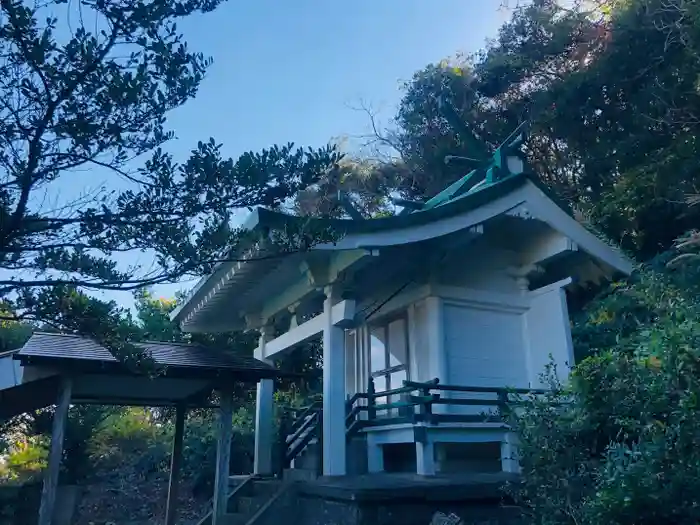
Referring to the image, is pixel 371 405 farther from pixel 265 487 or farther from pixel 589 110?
pixel 589 110

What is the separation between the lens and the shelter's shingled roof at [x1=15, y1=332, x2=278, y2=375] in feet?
18.9

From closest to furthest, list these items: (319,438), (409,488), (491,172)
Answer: (409,488)
(319,438)
(491,172)

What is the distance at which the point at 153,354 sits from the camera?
6574 mm

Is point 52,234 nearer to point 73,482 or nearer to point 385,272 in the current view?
point 385,272

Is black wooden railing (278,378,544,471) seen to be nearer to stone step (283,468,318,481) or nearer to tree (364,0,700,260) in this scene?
stone step (283,468,318,481)

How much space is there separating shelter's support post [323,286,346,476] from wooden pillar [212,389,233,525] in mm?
1146

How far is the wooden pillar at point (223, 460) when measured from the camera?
257 inches

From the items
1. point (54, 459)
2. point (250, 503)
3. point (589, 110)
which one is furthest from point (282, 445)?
point (589, 110)

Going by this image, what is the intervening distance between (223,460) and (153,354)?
4.87ft

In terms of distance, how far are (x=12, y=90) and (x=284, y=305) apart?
547cm

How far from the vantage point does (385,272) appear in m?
7.80

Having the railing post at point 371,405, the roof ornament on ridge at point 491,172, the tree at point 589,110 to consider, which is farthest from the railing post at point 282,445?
the tree at point 589,110

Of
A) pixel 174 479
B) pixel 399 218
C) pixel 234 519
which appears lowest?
pixel 234 519

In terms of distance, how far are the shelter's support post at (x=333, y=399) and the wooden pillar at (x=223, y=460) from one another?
115cm
